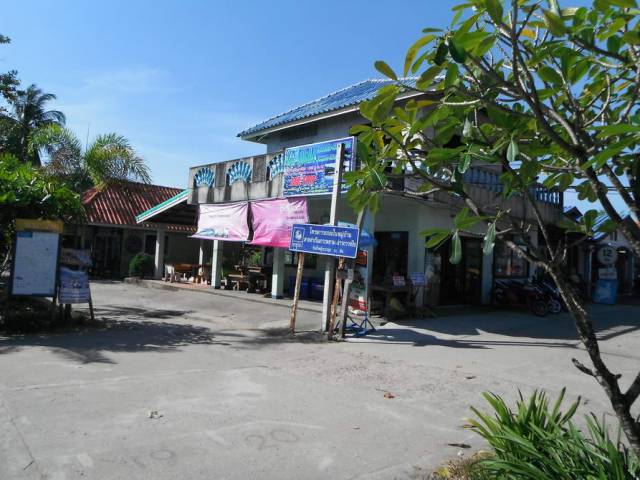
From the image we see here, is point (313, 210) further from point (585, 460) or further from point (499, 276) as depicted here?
point (585, 460)

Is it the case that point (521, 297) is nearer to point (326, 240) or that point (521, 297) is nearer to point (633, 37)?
point (326, 240)

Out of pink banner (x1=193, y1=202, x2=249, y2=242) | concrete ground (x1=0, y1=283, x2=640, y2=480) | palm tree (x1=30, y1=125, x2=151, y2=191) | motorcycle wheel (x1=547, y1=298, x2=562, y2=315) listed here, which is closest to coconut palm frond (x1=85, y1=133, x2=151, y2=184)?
palm tree (x1=30, y1=125, x2=151, y2=191)

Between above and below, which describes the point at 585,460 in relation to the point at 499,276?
below

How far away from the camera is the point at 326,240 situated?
34.6ft

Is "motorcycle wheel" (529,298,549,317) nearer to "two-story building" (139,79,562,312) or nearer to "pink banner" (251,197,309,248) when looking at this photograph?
"two-story building" (139,79,562,312)

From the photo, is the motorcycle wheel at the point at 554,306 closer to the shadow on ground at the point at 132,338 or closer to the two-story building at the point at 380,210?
the two-story building at the point at 380,210

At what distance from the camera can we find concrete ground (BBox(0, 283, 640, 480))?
14.1ft

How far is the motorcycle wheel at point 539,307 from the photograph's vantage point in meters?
14.5

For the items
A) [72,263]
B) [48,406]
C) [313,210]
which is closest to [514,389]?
[48,406]

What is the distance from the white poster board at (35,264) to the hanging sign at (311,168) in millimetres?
5942

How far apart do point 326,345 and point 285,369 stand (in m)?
2.22

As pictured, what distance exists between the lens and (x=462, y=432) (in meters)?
5.21

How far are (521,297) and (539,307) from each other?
0.64 meters

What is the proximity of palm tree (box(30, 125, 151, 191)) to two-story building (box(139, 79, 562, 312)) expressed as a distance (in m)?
3.88
